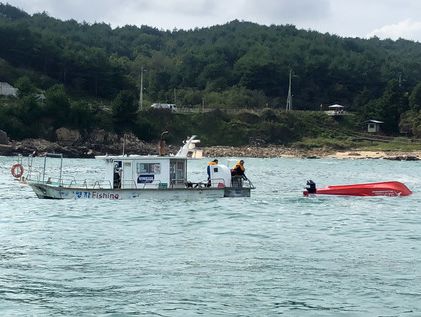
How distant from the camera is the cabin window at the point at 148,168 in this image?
44688 mm

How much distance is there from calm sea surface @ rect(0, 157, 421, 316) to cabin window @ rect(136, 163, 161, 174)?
2310 mm

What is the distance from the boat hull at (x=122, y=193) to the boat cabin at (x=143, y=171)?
0.63 meters

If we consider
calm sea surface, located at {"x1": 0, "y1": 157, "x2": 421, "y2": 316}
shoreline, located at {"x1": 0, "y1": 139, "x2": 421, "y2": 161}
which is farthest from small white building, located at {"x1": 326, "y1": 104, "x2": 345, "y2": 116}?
calm sea surface, located at {"x1": 0, "y1": 157, "x2": 421, "y2": 316}

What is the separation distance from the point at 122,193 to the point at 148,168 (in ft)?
7.27

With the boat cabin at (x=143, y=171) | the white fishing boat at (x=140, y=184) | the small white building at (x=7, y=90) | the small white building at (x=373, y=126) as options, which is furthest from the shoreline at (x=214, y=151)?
the boat cabin at (x=143, y=171)

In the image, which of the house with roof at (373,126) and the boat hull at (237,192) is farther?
the house with roof at (373,126)

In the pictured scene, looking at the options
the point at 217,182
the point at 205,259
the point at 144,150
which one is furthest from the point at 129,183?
the point at 144,150

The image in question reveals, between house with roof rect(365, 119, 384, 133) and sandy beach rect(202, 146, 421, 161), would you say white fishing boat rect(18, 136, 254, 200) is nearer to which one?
sandy beach rect(202, 146, 421, 161)

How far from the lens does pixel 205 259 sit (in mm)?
26562

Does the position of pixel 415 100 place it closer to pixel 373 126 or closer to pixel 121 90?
pixel 373 126

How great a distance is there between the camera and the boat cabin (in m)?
44.6

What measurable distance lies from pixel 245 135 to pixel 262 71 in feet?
154

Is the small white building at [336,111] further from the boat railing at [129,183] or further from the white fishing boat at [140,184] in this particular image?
the boat railing at [129,183]

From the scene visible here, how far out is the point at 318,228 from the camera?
35438 mm
